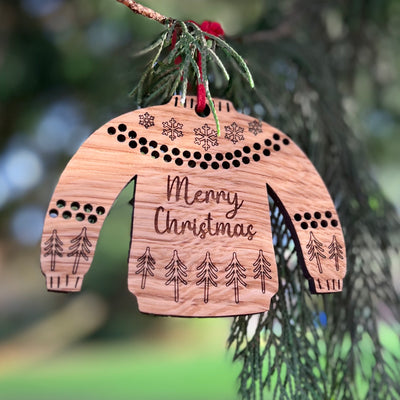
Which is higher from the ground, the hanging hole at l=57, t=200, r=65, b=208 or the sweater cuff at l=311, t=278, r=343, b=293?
the hanging hole at l=57, t=200, r=65, b=208

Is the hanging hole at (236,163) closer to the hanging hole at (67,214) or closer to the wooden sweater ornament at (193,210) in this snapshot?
the wooden sweater ornament at (193,210)

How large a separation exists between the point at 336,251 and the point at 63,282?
0.28 metres

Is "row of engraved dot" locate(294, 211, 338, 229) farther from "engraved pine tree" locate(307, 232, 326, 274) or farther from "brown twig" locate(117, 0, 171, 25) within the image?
"brown twig" locate(117, 0, 171, 25)

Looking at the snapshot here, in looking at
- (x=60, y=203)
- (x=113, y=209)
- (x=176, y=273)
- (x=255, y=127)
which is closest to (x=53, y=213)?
(x=60, y=203)

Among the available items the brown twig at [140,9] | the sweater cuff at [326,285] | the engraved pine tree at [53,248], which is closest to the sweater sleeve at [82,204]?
the engraved pine tree at [53,248]

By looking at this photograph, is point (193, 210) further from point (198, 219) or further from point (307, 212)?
point (307, 212)

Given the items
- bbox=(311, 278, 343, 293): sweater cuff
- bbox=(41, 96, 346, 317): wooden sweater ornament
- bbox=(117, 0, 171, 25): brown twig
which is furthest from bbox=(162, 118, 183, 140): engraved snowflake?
bbox=(311, 278, 343, 293): sweater cuff

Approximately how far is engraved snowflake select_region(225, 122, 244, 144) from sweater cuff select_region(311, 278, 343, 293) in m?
0.17

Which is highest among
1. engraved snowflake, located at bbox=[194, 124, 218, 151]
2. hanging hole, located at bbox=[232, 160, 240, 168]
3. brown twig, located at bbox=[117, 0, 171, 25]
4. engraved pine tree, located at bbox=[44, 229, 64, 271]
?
brown twig, located at bbox=[117, 0, 171, 25]

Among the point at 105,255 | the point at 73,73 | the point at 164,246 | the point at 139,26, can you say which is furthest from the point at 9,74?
the point at 164,246

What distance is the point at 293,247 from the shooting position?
2.03 feet

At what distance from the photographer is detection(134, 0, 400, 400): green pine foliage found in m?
0.57

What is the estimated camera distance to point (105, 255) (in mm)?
3805

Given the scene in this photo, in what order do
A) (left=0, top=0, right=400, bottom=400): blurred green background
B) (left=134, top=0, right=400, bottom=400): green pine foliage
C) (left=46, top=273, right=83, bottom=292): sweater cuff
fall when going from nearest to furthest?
(left=46, top=273, right=83, bottom=292): sweater cuff, (left=134, top=0, right=400, bottom=400): green pine foliage, (left=0, top=0, right=400, bottom=400): blurred green background
